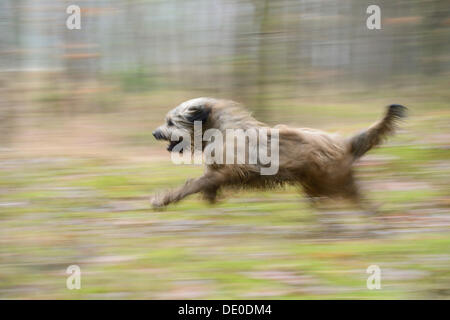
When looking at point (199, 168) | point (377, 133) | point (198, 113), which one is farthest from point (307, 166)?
point (199, 168)

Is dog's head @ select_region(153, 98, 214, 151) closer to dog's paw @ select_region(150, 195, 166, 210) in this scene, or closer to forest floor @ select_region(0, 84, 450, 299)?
dog's paw @ select_region(150, 195, 166, 210)

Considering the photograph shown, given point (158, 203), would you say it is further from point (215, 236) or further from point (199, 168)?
point (199, 168)

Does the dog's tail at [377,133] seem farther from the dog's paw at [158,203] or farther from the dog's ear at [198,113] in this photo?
the dog's paw at [158,203]

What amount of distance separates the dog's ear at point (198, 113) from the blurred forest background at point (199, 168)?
3.17ft

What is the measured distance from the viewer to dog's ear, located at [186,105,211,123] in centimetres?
635

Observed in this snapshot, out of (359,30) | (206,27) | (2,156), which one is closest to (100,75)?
(206,27)

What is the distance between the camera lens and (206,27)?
39.3 feet

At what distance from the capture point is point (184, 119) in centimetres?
641

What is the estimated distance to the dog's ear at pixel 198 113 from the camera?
20.8 feet

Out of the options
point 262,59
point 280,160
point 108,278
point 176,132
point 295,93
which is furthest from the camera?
point 295,93

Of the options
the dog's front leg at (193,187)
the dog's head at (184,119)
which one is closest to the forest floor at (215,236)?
the dog's front leg at (193,187)

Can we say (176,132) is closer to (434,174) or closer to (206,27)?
(434,174)

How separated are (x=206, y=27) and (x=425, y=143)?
503 cm

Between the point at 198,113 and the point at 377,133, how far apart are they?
181 cm
